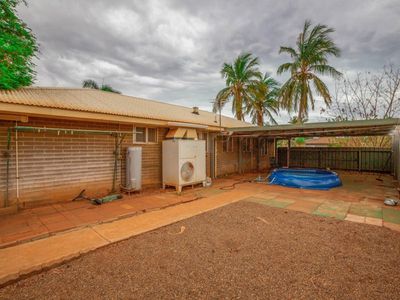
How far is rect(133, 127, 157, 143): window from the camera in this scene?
791cm

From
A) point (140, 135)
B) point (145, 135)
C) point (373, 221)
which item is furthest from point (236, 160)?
point (373, 221)

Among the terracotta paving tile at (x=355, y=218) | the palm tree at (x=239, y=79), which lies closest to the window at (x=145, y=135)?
the terracotta paving tile at (x=355, y=218)

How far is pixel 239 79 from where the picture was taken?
17500 millimetres

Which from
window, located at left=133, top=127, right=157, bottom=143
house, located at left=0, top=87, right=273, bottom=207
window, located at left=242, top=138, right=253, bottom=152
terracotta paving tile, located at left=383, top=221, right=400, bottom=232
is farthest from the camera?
window, located at left=242, top=138, right=253, bottom=152

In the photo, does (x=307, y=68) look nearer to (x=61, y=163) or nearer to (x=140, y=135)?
(x=140, y=135)

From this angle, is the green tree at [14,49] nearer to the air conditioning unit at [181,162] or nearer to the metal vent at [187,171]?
the air conditioning unit at [181,162]

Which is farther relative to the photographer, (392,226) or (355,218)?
(355,218)

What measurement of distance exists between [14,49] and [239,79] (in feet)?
48.7

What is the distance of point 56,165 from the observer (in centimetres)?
596

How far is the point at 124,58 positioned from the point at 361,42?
44.1ft

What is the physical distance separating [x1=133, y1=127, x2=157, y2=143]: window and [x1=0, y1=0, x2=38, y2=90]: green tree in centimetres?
357

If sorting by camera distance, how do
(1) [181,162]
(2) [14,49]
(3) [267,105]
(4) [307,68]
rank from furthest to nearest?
(3) [267,105], (4) [307,68], (1) [181,162], (2) [14,49]

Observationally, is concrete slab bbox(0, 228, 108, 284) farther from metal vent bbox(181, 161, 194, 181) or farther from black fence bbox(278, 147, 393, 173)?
black fence bbox(278, 147, 393, 173)

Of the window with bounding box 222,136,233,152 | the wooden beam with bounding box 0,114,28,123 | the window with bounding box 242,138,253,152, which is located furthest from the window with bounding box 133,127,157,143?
the window with bounding box 242,138,253,152
